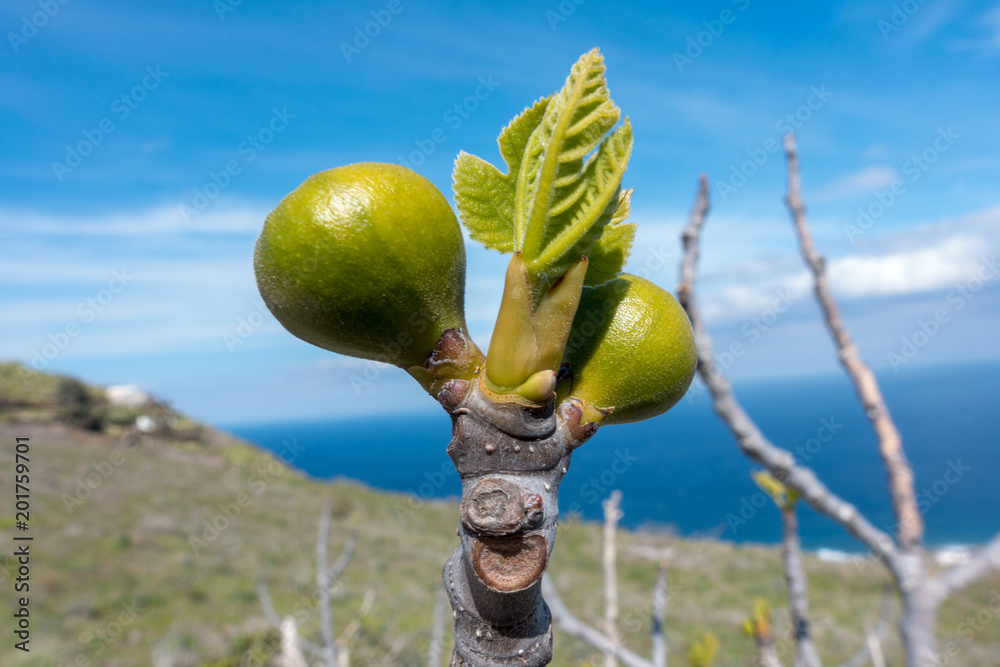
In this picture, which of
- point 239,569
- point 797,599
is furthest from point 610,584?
point 239,569

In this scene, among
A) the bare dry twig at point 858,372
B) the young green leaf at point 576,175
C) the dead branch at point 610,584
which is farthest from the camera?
the dead branch at point 610,584

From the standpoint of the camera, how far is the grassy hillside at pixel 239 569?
1361 cm

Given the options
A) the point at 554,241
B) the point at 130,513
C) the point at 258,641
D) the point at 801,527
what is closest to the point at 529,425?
the point at 554,241

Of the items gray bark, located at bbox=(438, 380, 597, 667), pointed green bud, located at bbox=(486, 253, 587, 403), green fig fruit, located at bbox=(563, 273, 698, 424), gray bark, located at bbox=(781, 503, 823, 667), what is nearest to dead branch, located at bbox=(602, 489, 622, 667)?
gray bark, located at bbox=(781, 503, 823, 667)

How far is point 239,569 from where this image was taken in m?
19.2

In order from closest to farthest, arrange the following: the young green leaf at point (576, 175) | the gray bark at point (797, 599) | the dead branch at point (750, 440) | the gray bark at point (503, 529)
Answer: the gray bark at point (503, 529) < the young green leaf at point (576, 175) < the dead branch at point (750, 440) < the gray bark at point (797, 599)

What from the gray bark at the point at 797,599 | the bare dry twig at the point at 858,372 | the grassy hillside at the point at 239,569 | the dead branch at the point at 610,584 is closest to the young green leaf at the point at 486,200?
the bare dry twig at the point at 858,372

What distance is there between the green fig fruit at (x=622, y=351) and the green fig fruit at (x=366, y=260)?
0.28 meters

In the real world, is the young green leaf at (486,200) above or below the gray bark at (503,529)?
above

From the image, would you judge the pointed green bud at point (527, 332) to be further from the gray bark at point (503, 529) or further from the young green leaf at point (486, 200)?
the young green leaf at point (486, 200)

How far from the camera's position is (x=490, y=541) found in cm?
93

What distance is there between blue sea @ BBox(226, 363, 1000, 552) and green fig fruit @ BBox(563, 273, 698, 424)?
35256mm

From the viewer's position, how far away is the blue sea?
70.8 metres

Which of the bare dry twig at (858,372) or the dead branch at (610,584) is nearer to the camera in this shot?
the bare dry twig at (858,372)
